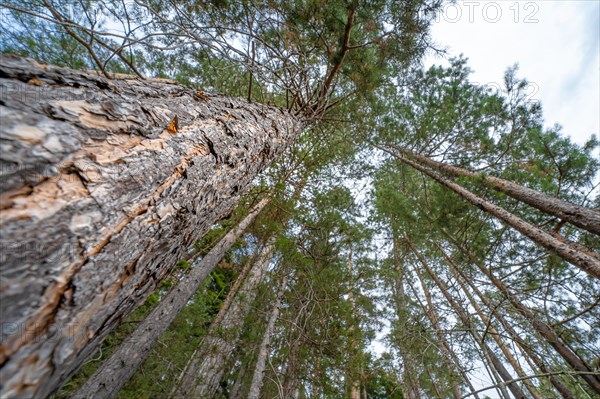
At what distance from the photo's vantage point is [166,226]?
886 mm

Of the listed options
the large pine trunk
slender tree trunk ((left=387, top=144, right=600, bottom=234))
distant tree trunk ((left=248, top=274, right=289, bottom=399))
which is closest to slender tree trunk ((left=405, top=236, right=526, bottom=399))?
slender tree trunk ((left=387, top=144, right=600, bottom=234))

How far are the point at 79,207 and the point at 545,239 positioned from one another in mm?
4621

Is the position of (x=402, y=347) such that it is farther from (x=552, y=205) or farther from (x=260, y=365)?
(x=552, y=205)

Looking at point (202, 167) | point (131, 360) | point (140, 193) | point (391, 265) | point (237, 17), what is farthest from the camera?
point (391, 265)

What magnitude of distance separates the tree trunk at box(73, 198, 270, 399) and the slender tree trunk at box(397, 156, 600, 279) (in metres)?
4.47

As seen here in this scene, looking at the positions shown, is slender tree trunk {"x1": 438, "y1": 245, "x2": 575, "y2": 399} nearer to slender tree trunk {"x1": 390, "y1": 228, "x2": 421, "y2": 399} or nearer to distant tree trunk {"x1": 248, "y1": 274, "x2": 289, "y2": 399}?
→ slender tree trunk {"x1": 390, "y1": 228, "x2": 421, "y2": 399}

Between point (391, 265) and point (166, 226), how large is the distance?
26.8 feet

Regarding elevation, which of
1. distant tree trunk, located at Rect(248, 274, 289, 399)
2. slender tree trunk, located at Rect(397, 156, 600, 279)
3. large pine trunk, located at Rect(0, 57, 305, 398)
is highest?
slender tree trunk, located at Rect(397, 156, 600, 279)

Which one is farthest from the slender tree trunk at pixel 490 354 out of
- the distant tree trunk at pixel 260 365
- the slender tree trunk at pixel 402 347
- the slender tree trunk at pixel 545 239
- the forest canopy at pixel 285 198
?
the distant tree trunk at pixel 260 365

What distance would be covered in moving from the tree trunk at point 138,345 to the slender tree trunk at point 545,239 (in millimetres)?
4473

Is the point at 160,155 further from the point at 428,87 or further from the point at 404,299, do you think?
the point at 404,299

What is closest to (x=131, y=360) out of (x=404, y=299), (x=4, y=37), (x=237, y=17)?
(x=4, y=37)

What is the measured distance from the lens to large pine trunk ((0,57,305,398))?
46cm

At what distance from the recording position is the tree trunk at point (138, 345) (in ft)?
7.68
